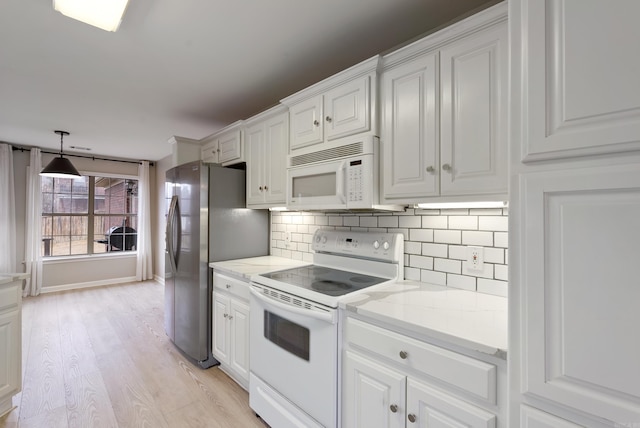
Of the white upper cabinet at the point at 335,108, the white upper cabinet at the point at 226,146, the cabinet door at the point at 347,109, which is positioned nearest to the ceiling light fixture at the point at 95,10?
the white upper cabinet at the point at 335,108

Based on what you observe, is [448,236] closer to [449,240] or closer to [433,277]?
[449,240]

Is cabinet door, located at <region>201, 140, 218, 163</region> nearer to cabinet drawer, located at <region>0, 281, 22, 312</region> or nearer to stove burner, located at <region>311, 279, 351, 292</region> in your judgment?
cabinet drawer, located at <region>0, 281, 22, 312</region>

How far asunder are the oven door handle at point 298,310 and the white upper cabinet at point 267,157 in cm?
78

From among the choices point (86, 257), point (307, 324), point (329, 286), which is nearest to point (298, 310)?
point (307, 324)

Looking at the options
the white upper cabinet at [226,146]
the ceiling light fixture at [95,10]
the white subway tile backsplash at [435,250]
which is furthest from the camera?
the white upper cabinet at [226,146]

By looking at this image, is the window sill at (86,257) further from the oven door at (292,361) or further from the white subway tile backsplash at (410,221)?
the white subway tile backsplash at (410,221)

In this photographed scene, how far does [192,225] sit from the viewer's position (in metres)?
2.60

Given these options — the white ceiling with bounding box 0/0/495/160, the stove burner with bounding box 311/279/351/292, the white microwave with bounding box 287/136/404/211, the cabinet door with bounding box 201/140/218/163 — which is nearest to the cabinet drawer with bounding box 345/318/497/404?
the stove burner with bounding box 311/279/351/292

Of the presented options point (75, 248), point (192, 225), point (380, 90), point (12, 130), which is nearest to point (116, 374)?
point (192, 225)

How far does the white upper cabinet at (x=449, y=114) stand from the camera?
1275 mm

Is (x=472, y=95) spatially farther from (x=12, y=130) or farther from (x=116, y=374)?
(x=12, y=130)

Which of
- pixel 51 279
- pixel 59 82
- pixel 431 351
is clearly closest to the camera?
pixel 431 351

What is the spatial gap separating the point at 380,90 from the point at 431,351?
138 centimetres

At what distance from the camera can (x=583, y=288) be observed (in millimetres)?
763
